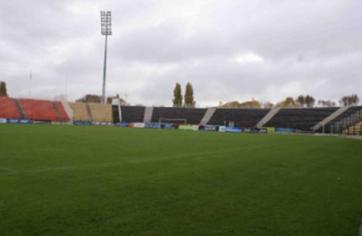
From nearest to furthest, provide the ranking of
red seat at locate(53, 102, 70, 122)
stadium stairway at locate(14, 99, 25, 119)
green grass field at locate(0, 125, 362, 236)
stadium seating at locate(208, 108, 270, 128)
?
green grass field at locate(0, 125, 362, 236)
stadium stairway at locate(14, 99, 25, 119)
red seat at locate(53, 102, 70, 122)
stadium seating at locate(208, 108, 270, 128)

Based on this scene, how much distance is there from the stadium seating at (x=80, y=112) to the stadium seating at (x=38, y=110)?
4.93 metres

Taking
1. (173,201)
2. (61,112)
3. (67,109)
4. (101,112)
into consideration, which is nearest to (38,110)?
(61,112)

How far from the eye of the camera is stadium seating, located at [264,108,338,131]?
219 feet

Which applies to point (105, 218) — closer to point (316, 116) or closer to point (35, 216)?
point (35, 216)

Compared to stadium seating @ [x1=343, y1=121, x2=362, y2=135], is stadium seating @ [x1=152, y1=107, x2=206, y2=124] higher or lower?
higher

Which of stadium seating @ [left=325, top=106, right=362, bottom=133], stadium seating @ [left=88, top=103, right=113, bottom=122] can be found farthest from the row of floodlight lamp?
stadium seating @ [left=325, top=106, right=362, bottom=133]

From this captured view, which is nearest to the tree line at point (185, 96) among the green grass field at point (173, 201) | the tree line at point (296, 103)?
the tree line at point (296, 103)

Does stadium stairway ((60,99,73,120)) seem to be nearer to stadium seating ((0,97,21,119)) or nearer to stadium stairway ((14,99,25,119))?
stadium stairway ((14,99,25,119))

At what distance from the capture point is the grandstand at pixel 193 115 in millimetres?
64438

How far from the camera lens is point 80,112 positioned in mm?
77750

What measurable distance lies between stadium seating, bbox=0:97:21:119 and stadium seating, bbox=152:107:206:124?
30.8 meters

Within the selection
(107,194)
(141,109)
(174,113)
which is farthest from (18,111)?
(107,194)

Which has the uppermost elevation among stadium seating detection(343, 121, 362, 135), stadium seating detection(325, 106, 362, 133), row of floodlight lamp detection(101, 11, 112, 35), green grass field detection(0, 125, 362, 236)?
row of floodlight lamp detection(101, 11, 112, 35)

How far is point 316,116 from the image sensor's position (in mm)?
67812
